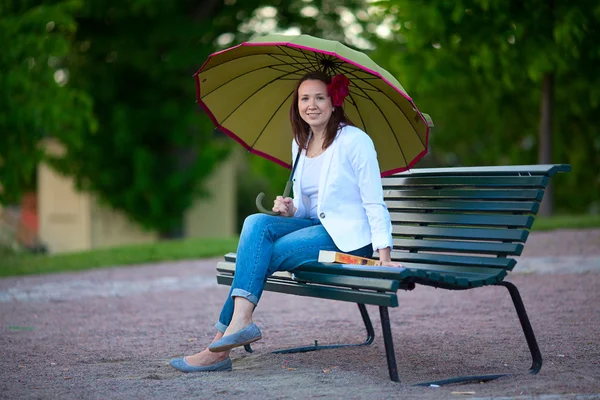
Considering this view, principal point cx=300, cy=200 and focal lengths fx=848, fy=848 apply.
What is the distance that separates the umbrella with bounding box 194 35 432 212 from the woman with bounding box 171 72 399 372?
23 centimetres

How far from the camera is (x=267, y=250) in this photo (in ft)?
14.7

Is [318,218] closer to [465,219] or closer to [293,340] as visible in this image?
[465,219]

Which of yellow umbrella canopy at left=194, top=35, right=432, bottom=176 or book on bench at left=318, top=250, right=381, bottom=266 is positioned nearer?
book on bench at left=318, top=250, right=381, bottom=266

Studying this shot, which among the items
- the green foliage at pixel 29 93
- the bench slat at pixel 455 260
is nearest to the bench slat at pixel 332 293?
the bench slat at pixel 455 260

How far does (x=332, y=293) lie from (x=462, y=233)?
0.86 metres

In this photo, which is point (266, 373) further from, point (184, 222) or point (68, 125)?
point (184, 222)

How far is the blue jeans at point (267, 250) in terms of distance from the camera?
4.42 m

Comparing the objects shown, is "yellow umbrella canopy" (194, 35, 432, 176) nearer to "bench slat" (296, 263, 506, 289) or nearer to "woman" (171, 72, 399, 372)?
"woman" (171, 72, 399, 372)

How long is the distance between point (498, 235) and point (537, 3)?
278 inches

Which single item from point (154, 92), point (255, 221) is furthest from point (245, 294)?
point (154, 92)

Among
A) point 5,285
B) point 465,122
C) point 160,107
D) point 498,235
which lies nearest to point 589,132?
point 465,122

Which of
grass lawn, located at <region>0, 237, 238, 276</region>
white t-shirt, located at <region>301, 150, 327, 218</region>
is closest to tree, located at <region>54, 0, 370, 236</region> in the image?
grass lawn, located at <region>0, 237, 238, 276</region>

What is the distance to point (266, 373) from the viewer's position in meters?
4.55

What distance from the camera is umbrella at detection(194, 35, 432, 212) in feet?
16.2
